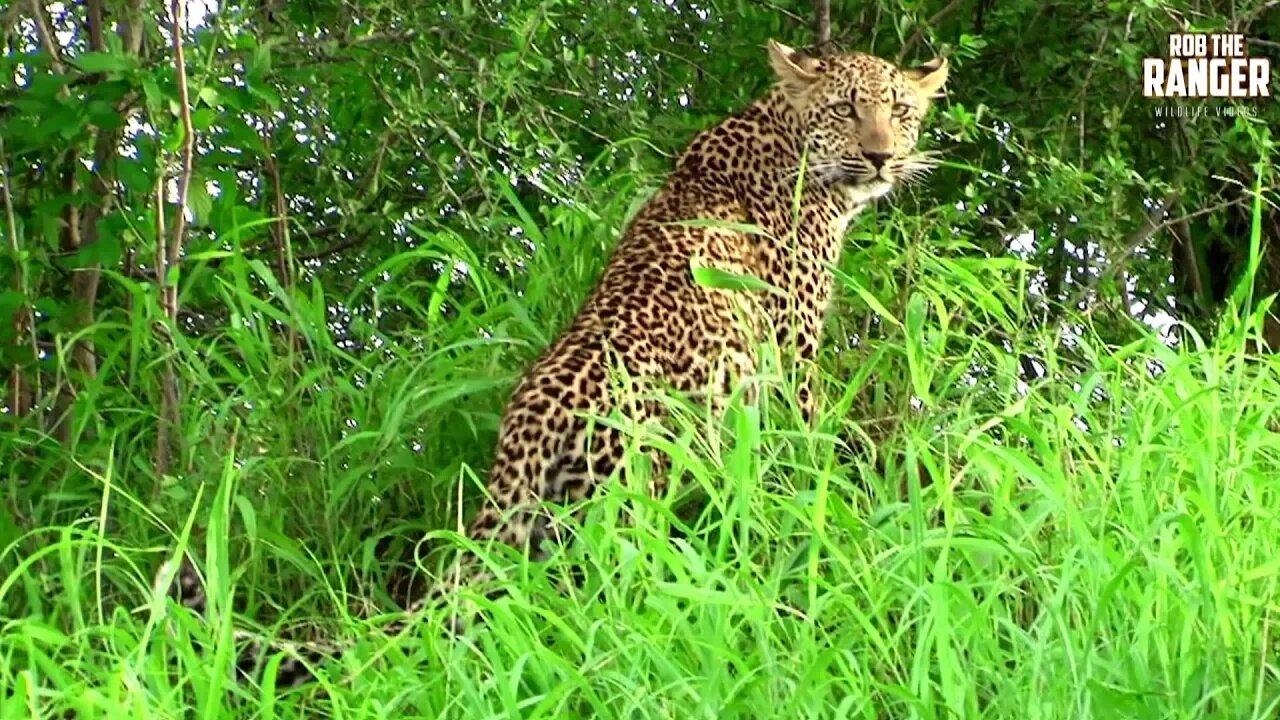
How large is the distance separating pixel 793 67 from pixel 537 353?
1091 millimetres

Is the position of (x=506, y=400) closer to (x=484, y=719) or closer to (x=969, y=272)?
(x=969, y=272)

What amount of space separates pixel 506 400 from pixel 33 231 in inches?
58.4

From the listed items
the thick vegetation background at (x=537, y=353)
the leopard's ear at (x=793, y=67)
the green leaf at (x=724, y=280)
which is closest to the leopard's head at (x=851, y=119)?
the leopard's ear at (x=793, y=67)

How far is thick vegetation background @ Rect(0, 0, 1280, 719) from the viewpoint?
3721mm

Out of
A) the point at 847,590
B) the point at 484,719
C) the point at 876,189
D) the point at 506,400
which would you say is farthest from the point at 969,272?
the point at 484,719

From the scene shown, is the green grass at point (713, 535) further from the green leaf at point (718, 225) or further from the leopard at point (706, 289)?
the green leaf at point (718, 225)

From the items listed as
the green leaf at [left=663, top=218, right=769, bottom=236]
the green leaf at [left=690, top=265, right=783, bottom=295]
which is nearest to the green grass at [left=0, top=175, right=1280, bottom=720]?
the green leaf at [left=690, top=265, right=783, bottom=295]

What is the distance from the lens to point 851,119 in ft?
19.1

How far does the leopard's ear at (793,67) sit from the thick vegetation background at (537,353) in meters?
0.39

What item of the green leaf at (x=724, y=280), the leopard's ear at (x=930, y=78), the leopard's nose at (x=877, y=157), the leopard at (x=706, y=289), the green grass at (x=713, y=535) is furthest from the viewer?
the leopard's ear at (x=930, y=78)

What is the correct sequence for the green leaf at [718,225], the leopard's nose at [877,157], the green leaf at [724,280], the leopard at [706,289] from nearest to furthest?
1. the leopard at [706,289]
2. the green leaf at [724,280]
3. the green leaf at [718,225]
4. the leopard's nose at [877,157]

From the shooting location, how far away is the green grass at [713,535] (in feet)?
11.9

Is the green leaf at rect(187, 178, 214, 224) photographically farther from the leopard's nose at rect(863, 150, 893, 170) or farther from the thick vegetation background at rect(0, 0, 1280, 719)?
the leopard's nose at rect(863, 150, 893, 170)

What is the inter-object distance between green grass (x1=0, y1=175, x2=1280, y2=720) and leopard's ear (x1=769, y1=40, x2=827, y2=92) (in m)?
0.47
